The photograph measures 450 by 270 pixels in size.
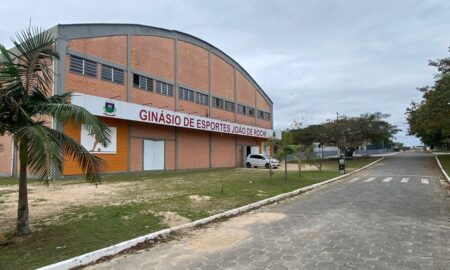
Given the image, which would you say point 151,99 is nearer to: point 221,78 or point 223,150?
point 221,78

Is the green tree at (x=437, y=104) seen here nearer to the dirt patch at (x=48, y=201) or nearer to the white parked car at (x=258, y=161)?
the white parked car at (x=258, y=161)

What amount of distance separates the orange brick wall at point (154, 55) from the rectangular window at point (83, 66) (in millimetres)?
3703

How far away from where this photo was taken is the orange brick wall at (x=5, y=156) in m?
24.1

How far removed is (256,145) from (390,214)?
118 feet

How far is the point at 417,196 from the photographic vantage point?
15.0m

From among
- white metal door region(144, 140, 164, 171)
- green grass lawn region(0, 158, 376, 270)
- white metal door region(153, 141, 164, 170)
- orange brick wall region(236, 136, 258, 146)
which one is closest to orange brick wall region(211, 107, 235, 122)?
orange brick wall region(236, 136, 258, 146)

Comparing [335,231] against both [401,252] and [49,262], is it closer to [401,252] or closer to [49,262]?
[401,252]

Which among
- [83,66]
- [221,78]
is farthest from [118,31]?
[221,78]

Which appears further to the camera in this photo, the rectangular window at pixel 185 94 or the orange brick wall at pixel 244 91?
the orange brick wall at pixel 244 91

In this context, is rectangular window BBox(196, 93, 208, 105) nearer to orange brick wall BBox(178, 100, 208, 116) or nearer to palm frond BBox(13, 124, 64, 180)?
orange brick wall BBox(178, 100, 208, 116)

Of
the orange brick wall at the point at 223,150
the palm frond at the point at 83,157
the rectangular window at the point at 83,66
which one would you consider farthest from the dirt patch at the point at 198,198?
the orange brick wall at the point at 223,150

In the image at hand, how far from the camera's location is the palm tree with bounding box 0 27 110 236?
22.5 ft

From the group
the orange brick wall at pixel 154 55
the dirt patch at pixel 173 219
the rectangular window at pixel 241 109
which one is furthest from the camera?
the rectangular window at pixel 241 109

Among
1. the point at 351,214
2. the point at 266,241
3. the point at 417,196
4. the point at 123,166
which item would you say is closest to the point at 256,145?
the point at 123,166
